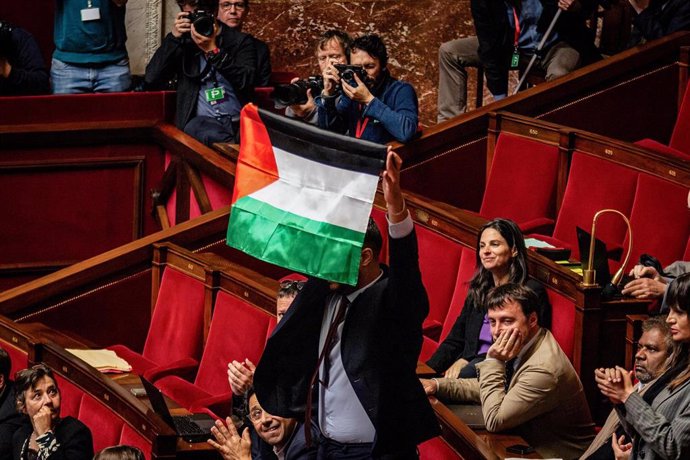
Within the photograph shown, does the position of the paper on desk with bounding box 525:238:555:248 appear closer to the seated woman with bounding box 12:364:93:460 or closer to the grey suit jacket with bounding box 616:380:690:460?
the grey suit jacket with bounding box 616:380:690:460

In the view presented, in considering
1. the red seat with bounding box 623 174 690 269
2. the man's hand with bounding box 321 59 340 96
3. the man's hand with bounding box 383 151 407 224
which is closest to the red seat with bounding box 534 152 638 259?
the red seat with bounding box 623 174 690 269

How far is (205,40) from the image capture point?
4008 mm

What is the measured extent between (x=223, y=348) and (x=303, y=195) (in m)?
1.05

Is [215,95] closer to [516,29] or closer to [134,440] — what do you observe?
[516,29]

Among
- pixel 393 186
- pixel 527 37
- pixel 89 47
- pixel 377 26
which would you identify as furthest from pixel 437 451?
pixel 377 26

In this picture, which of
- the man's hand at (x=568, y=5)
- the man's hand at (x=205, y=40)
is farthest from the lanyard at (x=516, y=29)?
the man's hand at (x=205, y=40)

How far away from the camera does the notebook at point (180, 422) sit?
254cm

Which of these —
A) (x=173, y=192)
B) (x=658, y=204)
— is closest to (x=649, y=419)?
(x=658, y=204)

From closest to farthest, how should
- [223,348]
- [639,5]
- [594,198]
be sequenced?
[223,348]
[594,198]
[639,5]

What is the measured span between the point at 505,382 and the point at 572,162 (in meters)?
1.10

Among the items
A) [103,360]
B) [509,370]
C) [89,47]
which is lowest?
[103,360]

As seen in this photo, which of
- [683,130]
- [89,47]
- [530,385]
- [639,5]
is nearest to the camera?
[530,385]

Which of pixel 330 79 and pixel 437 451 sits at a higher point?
pixel 330 79

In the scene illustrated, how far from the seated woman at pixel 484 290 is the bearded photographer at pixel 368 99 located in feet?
2.32
